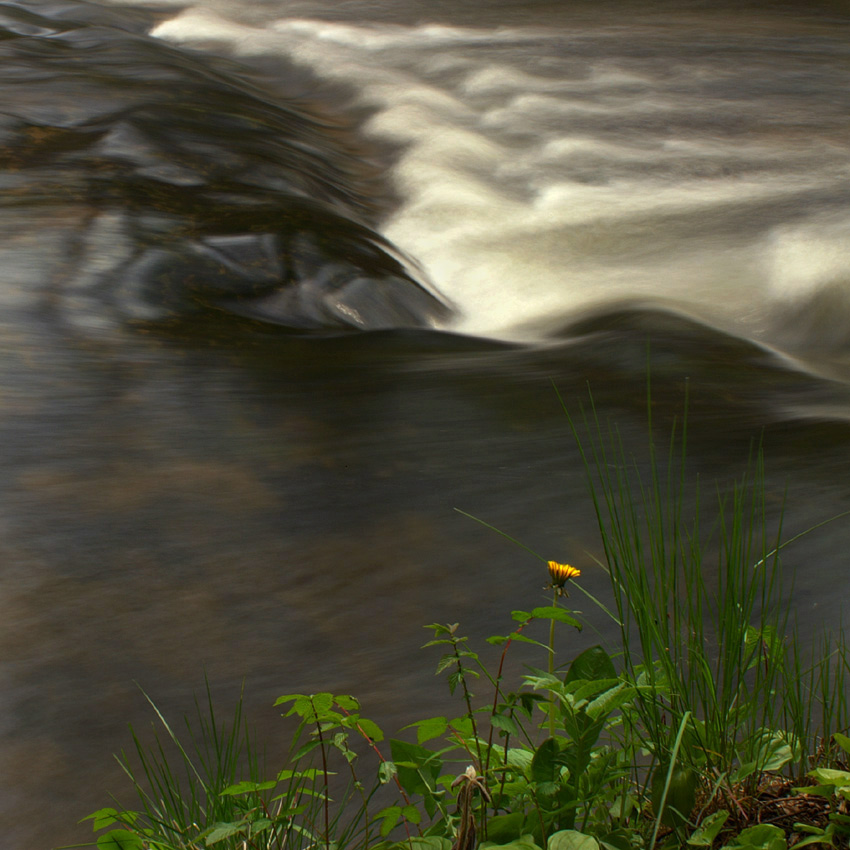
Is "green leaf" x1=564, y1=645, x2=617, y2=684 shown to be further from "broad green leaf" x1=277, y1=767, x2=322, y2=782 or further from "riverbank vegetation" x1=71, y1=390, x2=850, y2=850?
"broad green leaf" x1=277, y1=767, x2=322, y2=782

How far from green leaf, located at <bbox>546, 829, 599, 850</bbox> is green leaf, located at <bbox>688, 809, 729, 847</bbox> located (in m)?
0.15

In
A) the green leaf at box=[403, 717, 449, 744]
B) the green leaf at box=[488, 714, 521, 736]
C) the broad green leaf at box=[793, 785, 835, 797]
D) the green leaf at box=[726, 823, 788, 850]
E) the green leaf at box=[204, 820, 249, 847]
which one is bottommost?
the green leaf at box=[204, 820, 249, 847]

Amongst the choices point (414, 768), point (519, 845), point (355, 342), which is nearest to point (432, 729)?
Answer: point (414, 768)

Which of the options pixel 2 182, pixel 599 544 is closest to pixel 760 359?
pixel 599 544

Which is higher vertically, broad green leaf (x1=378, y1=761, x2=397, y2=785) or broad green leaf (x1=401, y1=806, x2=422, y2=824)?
broad green leaf (x1=378, y1=761, x2=397, y2=785)

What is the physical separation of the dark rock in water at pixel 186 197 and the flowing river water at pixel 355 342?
0.02 metres

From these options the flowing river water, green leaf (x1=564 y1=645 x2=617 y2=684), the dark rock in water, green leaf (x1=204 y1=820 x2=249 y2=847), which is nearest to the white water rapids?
the flowing river water

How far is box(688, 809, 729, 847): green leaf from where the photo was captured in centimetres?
113

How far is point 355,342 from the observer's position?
383 cm

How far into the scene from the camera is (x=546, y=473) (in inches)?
101

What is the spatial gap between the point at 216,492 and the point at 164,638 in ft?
2.02

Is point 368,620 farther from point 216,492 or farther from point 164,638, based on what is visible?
point 216,492

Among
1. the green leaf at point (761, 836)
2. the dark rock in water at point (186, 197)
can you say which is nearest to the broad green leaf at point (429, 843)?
the green leaf at point (761, 836)

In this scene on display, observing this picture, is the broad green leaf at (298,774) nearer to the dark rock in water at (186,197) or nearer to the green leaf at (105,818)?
the green leaf at (105,818)
